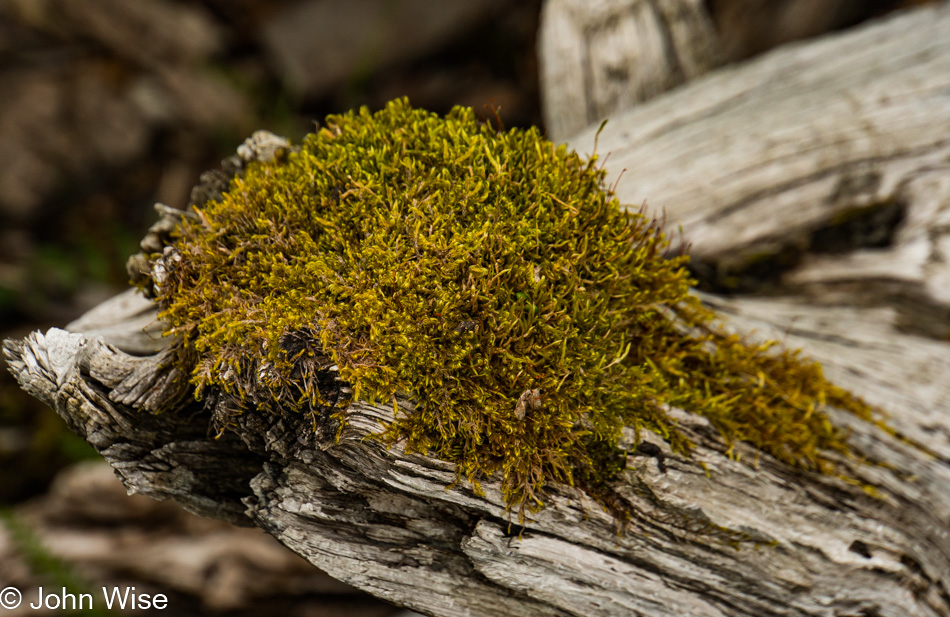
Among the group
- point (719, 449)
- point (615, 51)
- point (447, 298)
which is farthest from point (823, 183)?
point (447, 298)

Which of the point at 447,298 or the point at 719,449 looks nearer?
the point at 447,298

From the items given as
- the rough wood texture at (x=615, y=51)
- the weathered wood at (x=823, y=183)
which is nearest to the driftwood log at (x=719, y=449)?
the weathered wood at (x=823, y=183)

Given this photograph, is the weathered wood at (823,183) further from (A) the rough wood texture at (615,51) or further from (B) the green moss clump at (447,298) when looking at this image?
(B) the green moss clump at (447,298)

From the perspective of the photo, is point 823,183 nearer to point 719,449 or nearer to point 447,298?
point 719,449

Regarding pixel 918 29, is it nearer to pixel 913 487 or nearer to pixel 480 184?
pixel 913 487

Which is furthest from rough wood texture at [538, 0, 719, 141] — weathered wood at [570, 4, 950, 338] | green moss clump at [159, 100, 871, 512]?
green moss clump at [159, 100, 871, 512]

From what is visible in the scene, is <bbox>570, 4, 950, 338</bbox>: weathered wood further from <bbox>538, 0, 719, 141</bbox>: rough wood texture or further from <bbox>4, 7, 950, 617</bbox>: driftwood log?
<bbox>538, 0, 719, 141</bbox>: rough wood texture
